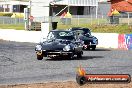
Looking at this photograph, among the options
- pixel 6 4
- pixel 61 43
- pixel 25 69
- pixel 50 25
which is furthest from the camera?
pixel 6 4

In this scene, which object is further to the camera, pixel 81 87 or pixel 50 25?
pixel 50 25

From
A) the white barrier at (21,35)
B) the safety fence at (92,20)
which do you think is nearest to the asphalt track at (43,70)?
the white barrier at (21,35)

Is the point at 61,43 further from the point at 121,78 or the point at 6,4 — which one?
the point at 6,4

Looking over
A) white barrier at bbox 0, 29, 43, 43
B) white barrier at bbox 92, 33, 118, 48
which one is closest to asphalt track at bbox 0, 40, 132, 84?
white barrier at bbox 92, 33, 118, 48

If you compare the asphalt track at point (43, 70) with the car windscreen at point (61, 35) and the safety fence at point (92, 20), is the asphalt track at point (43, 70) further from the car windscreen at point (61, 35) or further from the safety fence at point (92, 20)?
the safety fence at point (92, 20)

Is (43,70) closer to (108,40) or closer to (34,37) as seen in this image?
(108,40)

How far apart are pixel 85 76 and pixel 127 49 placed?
81.2ft

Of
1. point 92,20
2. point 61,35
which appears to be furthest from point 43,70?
point 92,20

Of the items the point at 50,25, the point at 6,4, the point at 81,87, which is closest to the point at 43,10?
the point at 6,4

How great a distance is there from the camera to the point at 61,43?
2452cm

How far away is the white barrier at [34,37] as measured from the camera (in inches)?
1497

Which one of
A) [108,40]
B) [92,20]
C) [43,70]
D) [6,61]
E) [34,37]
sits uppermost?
[92,20]

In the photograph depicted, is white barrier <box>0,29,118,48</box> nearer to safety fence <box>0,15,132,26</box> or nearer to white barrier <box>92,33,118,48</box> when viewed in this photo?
white barrier <box>92,33,118,48</box>

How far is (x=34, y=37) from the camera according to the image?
45.8 m
